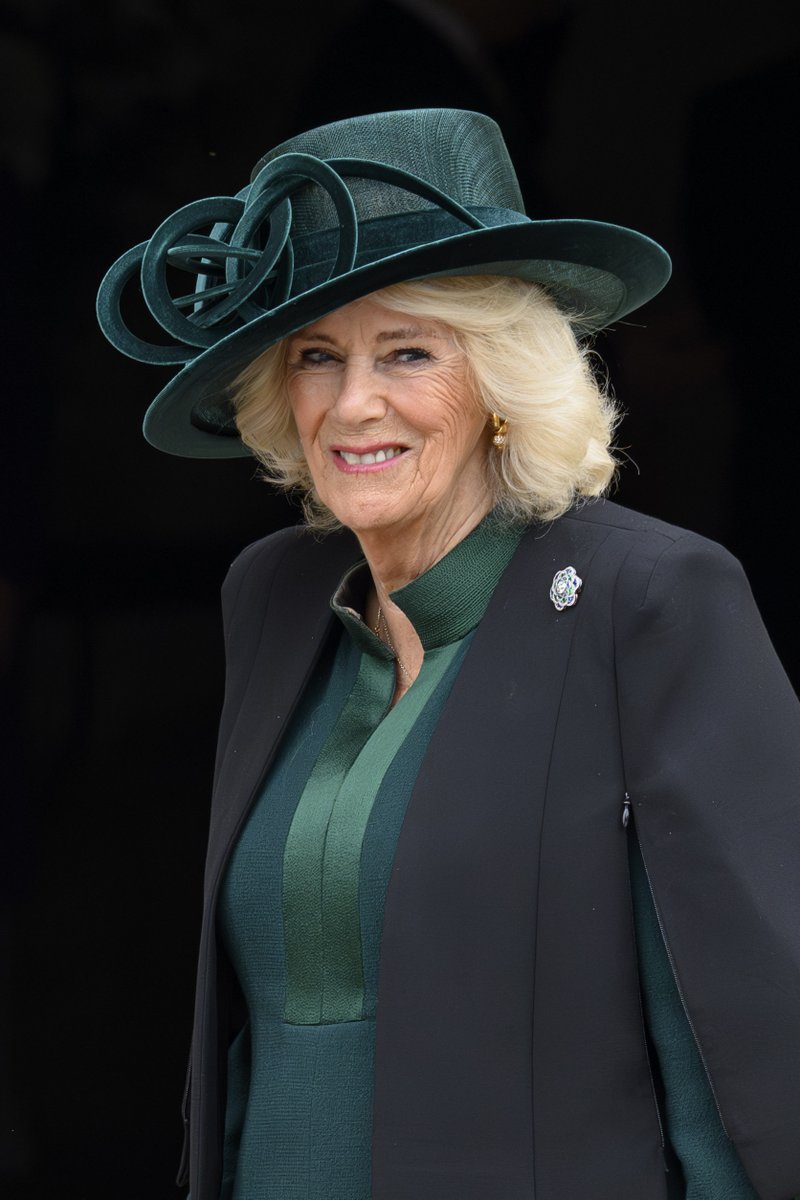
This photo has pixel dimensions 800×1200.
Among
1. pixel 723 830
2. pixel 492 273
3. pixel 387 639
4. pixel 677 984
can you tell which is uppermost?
pixel 492 273

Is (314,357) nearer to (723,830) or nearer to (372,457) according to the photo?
(372,457)

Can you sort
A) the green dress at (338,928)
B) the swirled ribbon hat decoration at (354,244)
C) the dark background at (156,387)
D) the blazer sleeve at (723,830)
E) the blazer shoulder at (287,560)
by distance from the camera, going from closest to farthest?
the blazer sleeve at (723,830) → the green dress at (338,928) → the swirled ribbon hat decoration at (354,244) → the blazer shoulder at (287,560) → the dark background at (156,387)

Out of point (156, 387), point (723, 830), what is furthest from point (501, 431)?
point (156, 387)

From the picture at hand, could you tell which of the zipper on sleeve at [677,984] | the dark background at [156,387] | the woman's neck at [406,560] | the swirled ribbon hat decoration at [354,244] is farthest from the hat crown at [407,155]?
the dark background at [156,387]

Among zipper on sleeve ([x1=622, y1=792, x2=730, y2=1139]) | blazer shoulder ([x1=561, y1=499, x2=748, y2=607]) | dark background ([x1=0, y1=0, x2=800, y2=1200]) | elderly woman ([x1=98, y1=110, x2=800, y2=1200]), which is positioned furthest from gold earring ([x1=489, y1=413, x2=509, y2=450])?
dark background ([x1=0, y1=0, x2=800, y2=1200])

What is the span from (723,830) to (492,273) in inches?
30.3

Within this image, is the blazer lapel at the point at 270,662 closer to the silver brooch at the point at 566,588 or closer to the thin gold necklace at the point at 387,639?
the thin gold necklace at the point at 387,639

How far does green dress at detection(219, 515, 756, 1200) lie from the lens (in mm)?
1875

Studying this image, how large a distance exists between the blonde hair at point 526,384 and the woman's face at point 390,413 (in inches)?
1.1

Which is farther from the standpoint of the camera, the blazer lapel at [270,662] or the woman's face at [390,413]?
the blazer lapel at [270,662]

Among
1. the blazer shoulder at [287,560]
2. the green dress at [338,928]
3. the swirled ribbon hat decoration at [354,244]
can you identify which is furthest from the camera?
the blazer shoulder at [287,560]

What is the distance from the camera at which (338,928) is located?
1987 millimetres

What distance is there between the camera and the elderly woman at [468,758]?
5.97 ft

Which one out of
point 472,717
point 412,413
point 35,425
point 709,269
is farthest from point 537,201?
point 472,717
